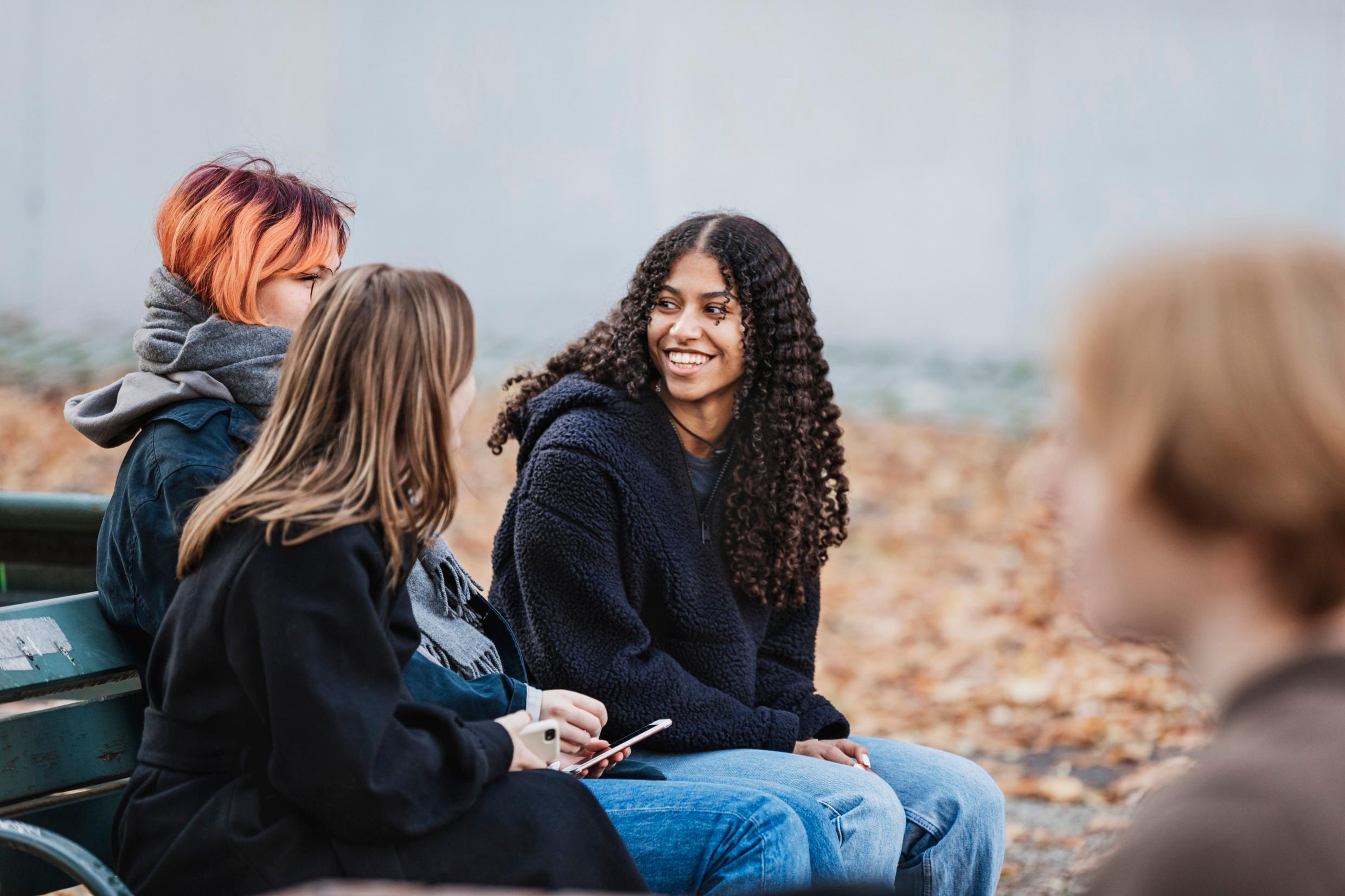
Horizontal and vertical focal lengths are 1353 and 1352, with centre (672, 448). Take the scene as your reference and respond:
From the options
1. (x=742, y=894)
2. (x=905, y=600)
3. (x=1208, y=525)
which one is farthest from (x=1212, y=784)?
(x=905, y=600)

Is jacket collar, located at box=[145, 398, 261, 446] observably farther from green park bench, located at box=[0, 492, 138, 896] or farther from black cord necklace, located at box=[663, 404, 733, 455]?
black cord necklace, located at box=[663, 404, 733, 455]

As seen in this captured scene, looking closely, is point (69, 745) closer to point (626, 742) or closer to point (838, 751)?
point (626, 742)

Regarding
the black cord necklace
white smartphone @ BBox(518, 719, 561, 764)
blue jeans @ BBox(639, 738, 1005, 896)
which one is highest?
the black cord necklace

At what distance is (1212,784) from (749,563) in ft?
6.56

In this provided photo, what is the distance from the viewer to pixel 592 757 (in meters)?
2.55

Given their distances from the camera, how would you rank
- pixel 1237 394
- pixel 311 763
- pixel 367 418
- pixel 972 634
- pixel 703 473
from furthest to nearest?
pixel 972 634 → pixel 703 473 → pixel 367 418 → pixel 311 763 → pixel 1237 394

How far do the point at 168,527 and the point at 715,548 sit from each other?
1265mm

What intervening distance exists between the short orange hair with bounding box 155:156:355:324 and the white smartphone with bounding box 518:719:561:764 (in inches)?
37.8

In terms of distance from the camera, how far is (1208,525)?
46.2 inches

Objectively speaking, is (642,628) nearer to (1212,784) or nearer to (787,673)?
(787,673)

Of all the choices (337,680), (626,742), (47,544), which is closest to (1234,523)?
(337,680)

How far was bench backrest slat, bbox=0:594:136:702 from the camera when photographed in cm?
222

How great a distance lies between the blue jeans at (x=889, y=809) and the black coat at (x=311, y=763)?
59 cm

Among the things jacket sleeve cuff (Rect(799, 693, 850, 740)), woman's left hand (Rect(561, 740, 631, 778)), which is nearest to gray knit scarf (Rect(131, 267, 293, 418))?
woman's left hand (Rect(561, 740, 631, 778))
